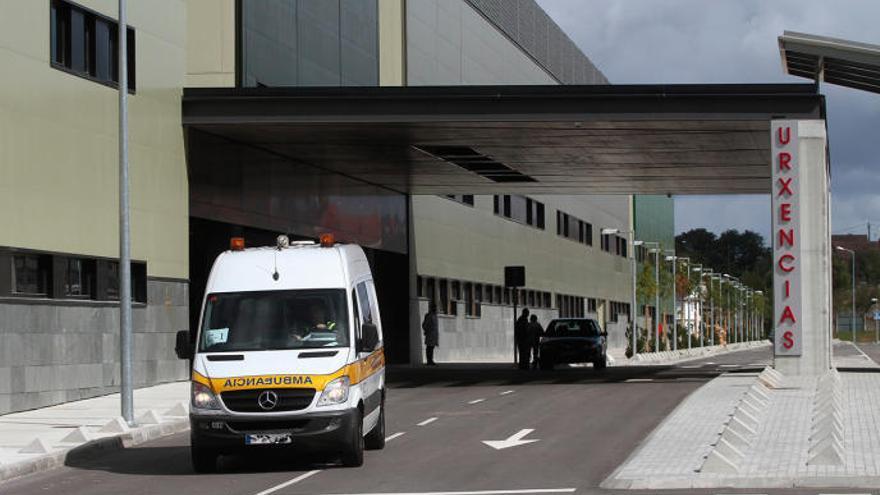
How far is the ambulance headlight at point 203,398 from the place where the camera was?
16250 millimetres

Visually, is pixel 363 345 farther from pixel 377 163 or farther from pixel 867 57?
pixel 377 163

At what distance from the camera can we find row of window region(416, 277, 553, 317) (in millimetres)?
54625

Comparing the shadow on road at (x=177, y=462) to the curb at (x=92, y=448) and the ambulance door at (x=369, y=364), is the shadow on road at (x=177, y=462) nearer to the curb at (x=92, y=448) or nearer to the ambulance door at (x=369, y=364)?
the curb at (x=92, y=448)

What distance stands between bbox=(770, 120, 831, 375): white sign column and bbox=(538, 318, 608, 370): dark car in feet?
39.3

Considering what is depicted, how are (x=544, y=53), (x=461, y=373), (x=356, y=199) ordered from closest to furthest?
(x=461, y=373) < (x=356, y=199) < (x=544, y=53)

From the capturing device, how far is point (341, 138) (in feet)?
123

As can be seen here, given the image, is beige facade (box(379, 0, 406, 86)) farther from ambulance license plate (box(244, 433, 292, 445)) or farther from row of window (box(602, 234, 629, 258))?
row of window (box(602, 234, 629, 258))

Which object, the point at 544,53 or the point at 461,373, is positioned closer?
the point at 461,373

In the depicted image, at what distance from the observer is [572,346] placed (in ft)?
148

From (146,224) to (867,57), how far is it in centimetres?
1530

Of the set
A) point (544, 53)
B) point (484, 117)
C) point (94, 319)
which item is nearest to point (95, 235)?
point (94, 319)

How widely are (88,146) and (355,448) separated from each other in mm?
15096

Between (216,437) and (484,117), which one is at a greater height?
(484,117)

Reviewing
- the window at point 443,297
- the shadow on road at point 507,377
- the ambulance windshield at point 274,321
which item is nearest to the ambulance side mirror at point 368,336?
the ambulance windshield at point 274,321
